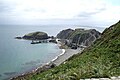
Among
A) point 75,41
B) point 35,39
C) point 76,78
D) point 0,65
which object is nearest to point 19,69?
point 0,65

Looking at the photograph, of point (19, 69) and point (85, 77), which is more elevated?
point (85, 77)

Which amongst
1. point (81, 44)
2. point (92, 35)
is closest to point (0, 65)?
point (81, 44)

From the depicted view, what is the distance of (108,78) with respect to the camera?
1076 cm

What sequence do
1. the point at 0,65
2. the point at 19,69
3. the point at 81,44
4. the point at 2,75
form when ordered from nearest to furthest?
the point at 2,75 → the point at 19,69 → the point at 0,65 → the point at 81,44

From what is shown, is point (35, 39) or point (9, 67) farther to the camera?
point (35, 39)

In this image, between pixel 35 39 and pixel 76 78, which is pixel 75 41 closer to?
pixel 35 39

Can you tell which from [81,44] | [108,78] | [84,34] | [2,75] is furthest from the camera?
[84,34]

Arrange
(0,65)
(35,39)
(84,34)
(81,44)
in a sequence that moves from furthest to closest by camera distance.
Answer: (35,39)
(84,34)
(81,44)
(0,65)

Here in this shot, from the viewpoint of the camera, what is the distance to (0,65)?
7700 cm

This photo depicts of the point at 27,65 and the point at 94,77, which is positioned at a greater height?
the point at 94,77

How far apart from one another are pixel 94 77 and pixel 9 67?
6520cm

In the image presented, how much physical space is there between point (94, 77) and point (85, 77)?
40 centimetres

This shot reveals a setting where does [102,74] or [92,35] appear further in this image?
[92,35]

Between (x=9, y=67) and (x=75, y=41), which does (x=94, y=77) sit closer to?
(x=9, y=67)
